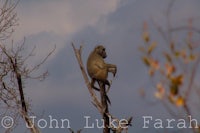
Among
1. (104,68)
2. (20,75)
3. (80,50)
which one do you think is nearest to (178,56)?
(104,68)

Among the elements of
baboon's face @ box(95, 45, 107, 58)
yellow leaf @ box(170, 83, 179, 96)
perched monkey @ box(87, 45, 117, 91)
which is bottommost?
yellow leaf @ box(170, 83, 179, 96)

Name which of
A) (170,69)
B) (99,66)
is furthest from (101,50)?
(170,69)

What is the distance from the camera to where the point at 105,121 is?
30.3 feet

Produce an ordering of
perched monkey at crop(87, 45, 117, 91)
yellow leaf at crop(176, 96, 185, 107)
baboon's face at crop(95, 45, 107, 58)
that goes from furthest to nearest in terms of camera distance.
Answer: baboon's face at crop(95, 45, 107, 58), perched monkey at crop(87, 45, 117, 91), yellow leaf at crop(176, 96, 185, 107)

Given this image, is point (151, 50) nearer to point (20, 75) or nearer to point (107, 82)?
point (107, 82)

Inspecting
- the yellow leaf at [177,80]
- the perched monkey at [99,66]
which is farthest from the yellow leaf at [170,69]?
the perched monkey at [99,66]

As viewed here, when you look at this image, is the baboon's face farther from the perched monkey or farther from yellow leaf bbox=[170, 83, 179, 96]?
yellow leaf bbox=[170, 83, 179, 96]

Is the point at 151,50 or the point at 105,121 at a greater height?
the point at 151,50

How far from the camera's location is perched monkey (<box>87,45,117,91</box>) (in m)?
8.95

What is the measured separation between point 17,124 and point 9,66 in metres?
1.29

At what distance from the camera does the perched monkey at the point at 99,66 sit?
8.95 meters

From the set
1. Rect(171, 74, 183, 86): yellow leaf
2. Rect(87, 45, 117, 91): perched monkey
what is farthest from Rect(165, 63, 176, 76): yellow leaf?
Rect(87, 45, 117, 91): perched monkey

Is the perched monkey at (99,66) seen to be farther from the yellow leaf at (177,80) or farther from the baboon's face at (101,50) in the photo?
the yellow leaf at (177,80)

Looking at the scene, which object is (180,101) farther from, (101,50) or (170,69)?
(101,50)
